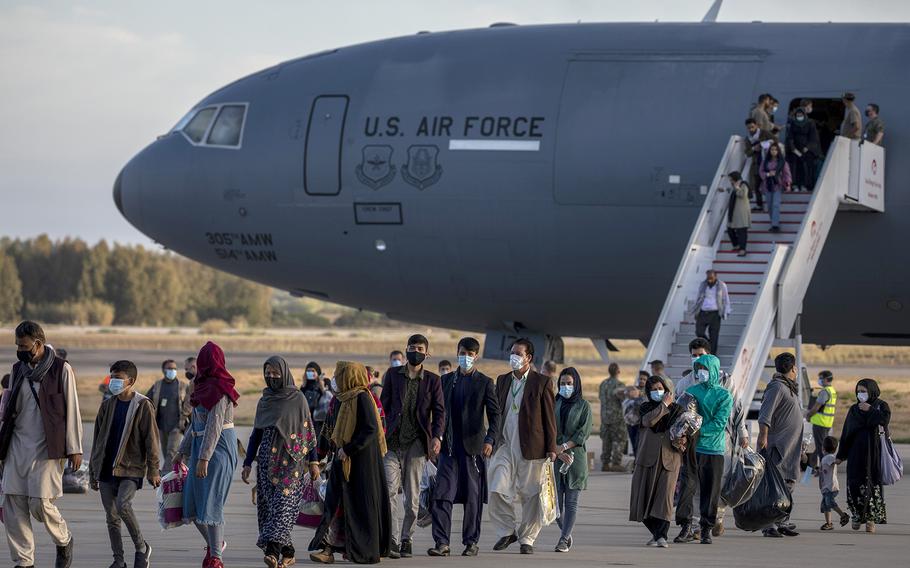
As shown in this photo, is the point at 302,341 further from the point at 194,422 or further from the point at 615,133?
the point at 194,422

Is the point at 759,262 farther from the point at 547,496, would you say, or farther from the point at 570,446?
the point at 547,496

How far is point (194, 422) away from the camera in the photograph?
13938 millimetres

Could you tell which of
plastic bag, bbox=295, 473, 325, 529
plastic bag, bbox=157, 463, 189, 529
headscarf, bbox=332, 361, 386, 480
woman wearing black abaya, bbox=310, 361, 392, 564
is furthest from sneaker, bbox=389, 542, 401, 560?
plastic bag, bbox=157, 463, 189, 529

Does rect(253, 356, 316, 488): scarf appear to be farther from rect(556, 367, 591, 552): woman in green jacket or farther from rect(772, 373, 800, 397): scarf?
rect(772, 373, 800, 397): scarf

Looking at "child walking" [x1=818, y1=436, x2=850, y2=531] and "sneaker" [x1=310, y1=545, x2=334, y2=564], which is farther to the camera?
"child walking" [x1=818, y1=436, x2=850, y2=531]

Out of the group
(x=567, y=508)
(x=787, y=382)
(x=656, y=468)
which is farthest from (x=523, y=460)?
(x=787, y=382)

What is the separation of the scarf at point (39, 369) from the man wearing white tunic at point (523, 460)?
14.0ft

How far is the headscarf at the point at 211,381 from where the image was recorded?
1379 cm

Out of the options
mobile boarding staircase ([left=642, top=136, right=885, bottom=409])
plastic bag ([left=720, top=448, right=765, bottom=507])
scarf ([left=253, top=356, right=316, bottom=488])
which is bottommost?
plastic bag ([left=720, top=448, right=765, bottom=507])

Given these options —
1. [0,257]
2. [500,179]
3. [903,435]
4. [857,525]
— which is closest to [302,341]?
[0,257]

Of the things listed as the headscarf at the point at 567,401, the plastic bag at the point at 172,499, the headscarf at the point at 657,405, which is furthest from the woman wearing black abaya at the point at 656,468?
the plastic bag at the point at 172,499

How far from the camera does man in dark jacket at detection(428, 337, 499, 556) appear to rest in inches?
603

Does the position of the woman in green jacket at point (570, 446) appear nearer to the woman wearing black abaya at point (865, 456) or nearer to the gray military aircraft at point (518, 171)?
the woman wearing black abaya at point (865, 456)

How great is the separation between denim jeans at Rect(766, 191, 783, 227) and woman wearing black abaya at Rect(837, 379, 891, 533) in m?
5.21
